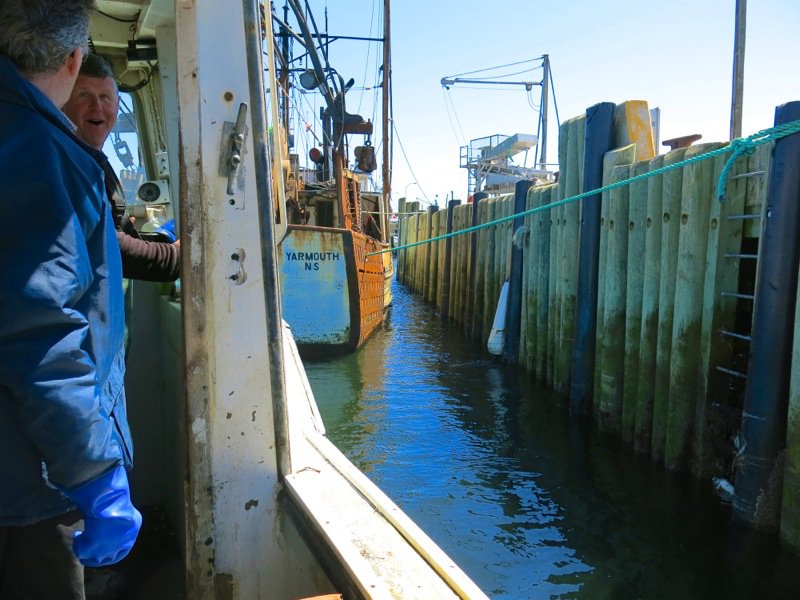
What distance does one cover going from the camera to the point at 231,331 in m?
2.04

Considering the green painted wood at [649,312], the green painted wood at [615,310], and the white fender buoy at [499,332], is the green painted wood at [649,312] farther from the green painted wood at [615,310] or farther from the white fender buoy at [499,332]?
the white fender buoy at [499,332]

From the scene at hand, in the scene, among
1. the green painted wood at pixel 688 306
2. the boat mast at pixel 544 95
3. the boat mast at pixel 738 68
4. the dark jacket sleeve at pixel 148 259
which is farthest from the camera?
the boat mast at pixel 544 95

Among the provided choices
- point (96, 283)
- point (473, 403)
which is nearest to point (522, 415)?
point (473, 403)

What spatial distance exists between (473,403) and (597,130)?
395 cm

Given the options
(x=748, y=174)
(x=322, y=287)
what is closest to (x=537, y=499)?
(x=748, y=174)

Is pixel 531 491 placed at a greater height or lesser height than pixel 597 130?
lesser

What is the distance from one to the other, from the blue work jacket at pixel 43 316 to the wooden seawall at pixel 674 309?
424 centimetres

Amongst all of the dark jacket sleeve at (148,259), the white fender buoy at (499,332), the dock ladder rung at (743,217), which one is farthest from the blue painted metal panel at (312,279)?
the dark jacket sleeve at (148,259)

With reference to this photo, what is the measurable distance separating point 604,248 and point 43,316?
6.33m

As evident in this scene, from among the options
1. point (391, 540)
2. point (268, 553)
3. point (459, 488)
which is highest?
point (391, 540)

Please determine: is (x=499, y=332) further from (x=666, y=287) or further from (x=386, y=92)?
(x=386, y=92)

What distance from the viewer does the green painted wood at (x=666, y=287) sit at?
5445 millimetres

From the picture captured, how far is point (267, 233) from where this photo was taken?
2.06 metres

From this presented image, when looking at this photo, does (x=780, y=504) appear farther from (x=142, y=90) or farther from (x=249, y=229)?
(x=142, y=90)
